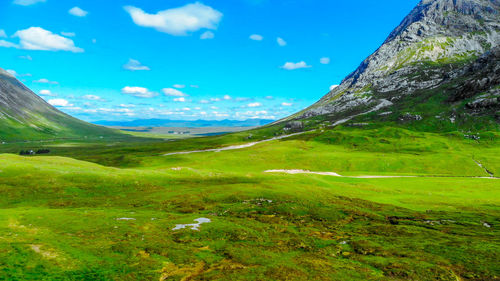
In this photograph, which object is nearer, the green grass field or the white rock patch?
the green grass field

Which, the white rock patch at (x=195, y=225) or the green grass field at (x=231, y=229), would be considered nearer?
the green grass field at (x=231, y=229)

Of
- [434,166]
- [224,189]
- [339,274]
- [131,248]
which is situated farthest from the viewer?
[434,166]

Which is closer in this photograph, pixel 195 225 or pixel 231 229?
pixel 231 229

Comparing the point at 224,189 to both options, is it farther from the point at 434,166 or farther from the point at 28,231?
the point at 434,166

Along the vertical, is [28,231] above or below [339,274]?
Result: above

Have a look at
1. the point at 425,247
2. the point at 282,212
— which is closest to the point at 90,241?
the point at 282,212

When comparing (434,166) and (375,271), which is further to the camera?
(434,166)

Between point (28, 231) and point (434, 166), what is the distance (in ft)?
551

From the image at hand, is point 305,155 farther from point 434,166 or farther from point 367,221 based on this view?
point 367,221

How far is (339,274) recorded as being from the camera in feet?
92.8

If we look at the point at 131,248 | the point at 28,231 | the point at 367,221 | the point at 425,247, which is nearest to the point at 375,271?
the point at 425,247

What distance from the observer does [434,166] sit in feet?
465

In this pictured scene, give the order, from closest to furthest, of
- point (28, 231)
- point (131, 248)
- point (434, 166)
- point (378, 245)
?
point (131, 248)
point (28, 231)
point (378, 245)
point (434, 166)

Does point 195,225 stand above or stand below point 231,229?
above
